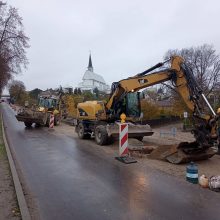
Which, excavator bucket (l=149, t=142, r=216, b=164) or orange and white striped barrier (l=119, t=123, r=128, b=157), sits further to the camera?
orange and white striped barrier (l=119, t=123, r=128, b=157)

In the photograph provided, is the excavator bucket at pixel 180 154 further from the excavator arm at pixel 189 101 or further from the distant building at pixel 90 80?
the distant building at pixel 90 80

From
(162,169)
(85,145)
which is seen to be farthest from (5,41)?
(162,169)

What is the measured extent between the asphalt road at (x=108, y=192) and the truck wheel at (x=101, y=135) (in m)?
3.24

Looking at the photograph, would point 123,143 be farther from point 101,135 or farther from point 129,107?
point 129,107

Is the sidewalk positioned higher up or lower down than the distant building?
lower down

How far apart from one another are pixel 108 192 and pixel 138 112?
917cm

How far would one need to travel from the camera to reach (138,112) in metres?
16.0

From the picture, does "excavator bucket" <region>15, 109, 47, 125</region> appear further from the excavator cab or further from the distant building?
the distant building

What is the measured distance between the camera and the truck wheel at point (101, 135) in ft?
47.2

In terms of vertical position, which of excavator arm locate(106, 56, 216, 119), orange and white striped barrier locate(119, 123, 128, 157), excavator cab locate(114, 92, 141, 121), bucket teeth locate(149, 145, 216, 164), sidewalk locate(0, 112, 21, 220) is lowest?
sidewalk locate(0, 112, 21, 220)

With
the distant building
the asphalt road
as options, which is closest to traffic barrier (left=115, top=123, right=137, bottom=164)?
the asphalt road

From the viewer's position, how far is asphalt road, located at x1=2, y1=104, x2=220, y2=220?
19.0 feet

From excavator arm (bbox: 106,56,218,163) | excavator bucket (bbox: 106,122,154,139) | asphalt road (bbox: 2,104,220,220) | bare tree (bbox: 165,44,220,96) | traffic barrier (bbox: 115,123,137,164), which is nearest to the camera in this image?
asphalt road (bbox: 2,104,220,220)

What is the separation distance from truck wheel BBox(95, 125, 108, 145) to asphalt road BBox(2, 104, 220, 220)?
10.6 ft
